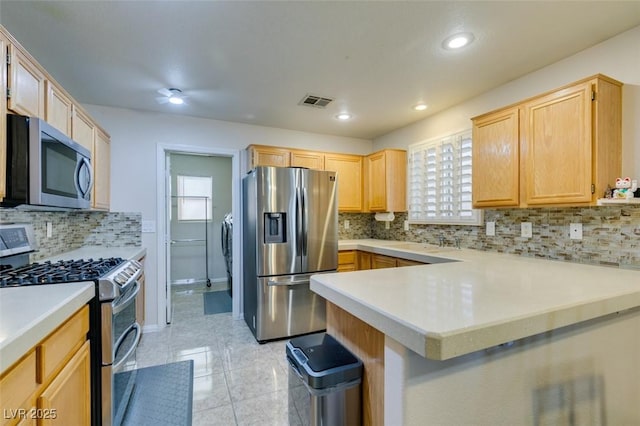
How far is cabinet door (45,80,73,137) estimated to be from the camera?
1.77 m

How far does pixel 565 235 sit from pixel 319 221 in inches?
82.0

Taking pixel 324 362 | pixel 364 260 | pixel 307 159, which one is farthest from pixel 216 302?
pixel 324 362

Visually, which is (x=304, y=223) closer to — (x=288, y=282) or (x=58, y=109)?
(x=288, y=282)

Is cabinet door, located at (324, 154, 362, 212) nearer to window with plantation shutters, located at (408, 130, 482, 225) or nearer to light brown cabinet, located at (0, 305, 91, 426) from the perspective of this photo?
window with plantation shutters, located at (408, 130, 482, 225)

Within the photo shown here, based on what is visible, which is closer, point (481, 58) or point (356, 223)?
point (481, 58)

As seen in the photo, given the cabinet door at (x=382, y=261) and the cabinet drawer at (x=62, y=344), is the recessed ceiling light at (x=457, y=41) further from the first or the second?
the cabinet drawer at (x=62, y=344)

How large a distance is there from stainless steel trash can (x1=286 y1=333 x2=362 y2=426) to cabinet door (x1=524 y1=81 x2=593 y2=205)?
174 centimetres

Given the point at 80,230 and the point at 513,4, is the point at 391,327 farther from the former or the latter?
the point at 80,230

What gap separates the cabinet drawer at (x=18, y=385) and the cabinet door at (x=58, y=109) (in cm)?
151

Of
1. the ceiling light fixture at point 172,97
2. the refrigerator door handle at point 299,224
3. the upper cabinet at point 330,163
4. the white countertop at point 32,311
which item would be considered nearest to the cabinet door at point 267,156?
the upper cabinet at point 330,163

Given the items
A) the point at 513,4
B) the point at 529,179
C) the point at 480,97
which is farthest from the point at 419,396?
the point at 480,97

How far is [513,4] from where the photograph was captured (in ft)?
5.23

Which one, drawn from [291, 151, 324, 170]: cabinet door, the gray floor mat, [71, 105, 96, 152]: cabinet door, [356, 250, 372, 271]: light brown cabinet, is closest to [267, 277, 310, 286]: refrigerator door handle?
[356, 250, 372, 271]: light brown cabinet

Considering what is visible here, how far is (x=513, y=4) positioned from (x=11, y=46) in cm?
256
